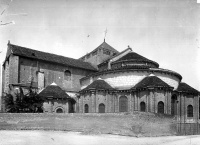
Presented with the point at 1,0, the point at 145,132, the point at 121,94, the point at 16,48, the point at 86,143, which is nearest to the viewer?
the point at 1,0

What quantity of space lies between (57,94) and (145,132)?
14.6 m

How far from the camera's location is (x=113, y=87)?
33.3m

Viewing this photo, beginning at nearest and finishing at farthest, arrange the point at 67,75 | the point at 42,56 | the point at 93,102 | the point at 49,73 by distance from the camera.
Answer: the point at 93,102, the point at 49,73, the point at 42,56, the point at 67,75

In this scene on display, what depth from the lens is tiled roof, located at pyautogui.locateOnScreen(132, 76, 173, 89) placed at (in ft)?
94.0

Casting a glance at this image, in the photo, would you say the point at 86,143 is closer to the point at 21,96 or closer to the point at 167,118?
the point at 167,118

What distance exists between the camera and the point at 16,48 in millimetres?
36969

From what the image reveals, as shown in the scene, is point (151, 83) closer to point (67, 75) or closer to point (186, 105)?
point (186, 105)

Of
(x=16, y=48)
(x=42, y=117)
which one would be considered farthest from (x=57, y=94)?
(x=16, y=48)

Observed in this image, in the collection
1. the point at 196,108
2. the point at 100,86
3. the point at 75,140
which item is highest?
the point at 100,86

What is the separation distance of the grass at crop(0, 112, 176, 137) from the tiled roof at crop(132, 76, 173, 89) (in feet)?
16.5

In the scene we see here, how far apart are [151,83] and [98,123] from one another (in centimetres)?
879

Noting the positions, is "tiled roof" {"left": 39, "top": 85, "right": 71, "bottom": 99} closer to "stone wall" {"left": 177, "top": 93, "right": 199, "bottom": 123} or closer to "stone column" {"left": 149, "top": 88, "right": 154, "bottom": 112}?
"stone column" {"left": 149, "top": 88, "right": 154, "bottom": 112}

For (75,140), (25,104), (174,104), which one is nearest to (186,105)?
(174,104)

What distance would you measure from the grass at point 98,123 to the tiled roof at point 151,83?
16.5ft
